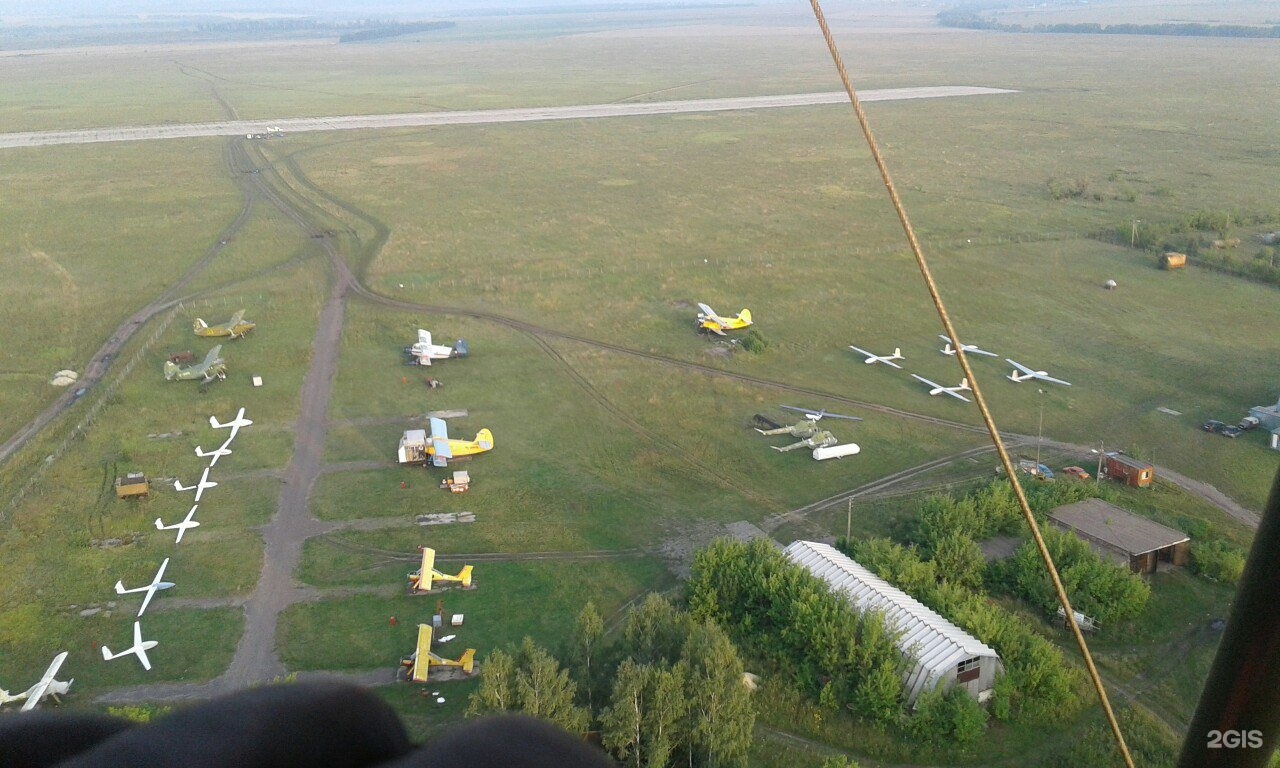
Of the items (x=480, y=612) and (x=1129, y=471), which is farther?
(x=1129, y=471)

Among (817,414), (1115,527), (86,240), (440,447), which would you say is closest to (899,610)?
(1115,527)

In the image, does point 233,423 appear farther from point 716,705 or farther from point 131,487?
point 716,705

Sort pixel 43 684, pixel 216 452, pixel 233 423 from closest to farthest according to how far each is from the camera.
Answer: pixel 43 684, pixel 216 452, pixel 233 423

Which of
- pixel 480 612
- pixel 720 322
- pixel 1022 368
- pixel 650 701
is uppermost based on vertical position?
pixel 650 701

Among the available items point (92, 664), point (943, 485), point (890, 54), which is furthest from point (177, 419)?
point (890, 54)

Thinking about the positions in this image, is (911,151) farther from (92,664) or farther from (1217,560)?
(92,664)

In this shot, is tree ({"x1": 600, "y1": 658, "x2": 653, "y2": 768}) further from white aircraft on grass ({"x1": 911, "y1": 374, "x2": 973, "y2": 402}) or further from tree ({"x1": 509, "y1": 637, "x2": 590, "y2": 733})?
white aircraft on grass ({"x1": 911, "y1": 374, "x2": 973, "y2": 402})
